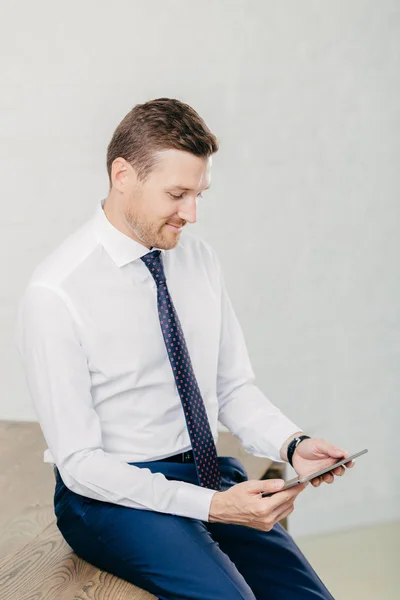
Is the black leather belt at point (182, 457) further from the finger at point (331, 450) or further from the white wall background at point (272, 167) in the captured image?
the white wall background at point (272, 167)

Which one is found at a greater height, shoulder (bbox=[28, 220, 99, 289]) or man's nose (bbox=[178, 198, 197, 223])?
man's nose (bbox=[178, 198, 197, 223])

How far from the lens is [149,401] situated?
197 cm

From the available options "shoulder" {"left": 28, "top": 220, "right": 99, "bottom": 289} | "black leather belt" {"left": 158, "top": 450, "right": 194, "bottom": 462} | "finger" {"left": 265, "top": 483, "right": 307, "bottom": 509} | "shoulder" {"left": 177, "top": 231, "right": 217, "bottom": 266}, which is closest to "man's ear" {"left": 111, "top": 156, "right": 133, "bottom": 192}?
"shoulder" {"left": 28, "top": 220, "right": 99, "bottom": 289}

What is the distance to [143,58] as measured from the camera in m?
3.53

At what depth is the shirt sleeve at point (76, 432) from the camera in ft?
5.95

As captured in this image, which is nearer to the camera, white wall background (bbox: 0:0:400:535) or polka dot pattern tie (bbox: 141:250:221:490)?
polka dot pattern tie (bbox: 141:250:221:490)

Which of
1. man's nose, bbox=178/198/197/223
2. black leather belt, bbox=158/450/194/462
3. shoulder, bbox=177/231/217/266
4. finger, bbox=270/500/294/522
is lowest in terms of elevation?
black leather belt, bbox=158/450/194/462

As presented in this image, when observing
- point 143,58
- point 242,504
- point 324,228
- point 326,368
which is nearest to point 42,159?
point 143,58

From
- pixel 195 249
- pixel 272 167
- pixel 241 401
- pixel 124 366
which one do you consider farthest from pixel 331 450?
pixel 272 167

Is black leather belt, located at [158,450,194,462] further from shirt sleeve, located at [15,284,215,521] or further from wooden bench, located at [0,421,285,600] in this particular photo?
wooden bench, located at [0,421,285,600]

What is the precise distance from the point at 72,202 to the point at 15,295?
45 cm

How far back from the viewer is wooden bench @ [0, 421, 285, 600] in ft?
6.22

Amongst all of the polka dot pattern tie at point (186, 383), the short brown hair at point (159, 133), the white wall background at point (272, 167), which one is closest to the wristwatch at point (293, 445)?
the polka dot pattern tie at point (186, 383)

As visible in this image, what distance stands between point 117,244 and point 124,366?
0.27m
